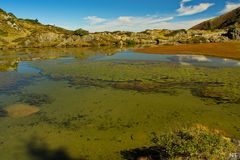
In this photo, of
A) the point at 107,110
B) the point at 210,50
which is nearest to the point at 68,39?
the point at 210,50

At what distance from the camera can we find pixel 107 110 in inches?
1075

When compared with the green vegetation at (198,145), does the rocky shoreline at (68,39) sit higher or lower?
lower

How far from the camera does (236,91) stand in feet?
108

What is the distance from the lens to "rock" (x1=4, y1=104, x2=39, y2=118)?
2668cm

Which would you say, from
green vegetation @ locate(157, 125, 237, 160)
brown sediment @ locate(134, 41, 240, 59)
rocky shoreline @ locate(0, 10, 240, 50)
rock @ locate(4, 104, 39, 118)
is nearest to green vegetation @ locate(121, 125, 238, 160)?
green vegetation @ locate(157, 125, 237, 160)

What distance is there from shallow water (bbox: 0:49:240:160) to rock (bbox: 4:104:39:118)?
58cm

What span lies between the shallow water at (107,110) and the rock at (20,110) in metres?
0.58

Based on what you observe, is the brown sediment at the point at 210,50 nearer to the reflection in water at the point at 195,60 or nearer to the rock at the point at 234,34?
the reflection in water at the point at 195,60

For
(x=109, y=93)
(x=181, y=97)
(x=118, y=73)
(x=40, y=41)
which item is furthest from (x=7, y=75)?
(x=40, y=41)

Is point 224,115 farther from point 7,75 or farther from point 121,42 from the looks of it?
point 121,42

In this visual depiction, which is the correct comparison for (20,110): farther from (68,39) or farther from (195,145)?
(68,39)

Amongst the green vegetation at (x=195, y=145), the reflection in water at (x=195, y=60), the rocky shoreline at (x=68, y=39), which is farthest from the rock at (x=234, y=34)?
the green vegetation at (x=195, y=145)

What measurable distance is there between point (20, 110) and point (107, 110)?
8.32 m

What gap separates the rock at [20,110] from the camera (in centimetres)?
2668
